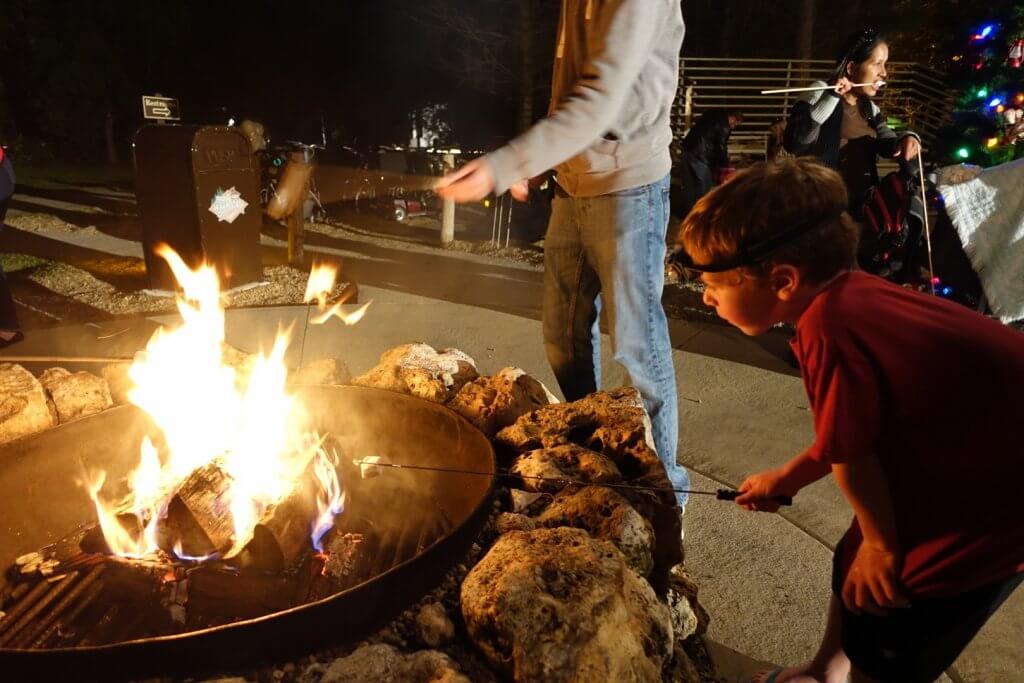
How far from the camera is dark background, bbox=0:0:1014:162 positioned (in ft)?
64.3

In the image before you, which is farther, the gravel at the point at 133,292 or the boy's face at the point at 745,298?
the gravel at the point at 133,292

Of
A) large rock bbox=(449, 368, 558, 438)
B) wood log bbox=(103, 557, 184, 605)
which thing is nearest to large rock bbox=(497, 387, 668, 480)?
large rock bbox=(449, 368, 558, 438)

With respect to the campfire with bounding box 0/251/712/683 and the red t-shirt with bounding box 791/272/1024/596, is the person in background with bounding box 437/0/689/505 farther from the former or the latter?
the red t-shirt with bounding box 791/272/1024/596

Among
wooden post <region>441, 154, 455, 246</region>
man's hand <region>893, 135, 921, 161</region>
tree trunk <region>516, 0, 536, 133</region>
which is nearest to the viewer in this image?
man's hand <region>893, 135, 921, 161</region>

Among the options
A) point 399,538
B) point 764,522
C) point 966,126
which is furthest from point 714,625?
point 966,126

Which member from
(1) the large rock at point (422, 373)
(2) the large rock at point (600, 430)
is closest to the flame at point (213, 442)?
(1) the large rock at point (422, 373)

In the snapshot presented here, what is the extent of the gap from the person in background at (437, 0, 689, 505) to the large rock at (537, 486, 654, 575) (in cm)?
69

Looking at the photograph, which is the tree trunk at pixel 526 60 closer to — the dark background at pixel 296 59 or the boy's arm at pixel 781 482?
the dark background at pixel 296 59

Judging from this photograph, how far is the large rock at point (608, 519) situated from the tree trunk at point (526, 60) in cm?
1163

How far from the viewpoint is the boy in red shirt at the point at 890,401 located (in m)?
1.53

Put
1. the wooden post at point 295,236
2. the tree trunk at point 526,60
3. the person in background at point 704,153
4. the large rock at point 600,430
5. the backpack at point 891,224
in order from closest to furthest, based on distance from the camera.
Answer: the large rock at point 600,430 → the backpack at point 891,224 → the wooden post at point 295,236 → the person in background at point 704,153 → the tree trunk at point 526,60

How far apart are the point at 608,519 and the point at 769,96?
18.3m

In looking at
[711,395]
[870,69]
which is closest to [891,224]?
[870,69]

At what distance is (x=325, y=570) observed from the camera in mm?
2156
